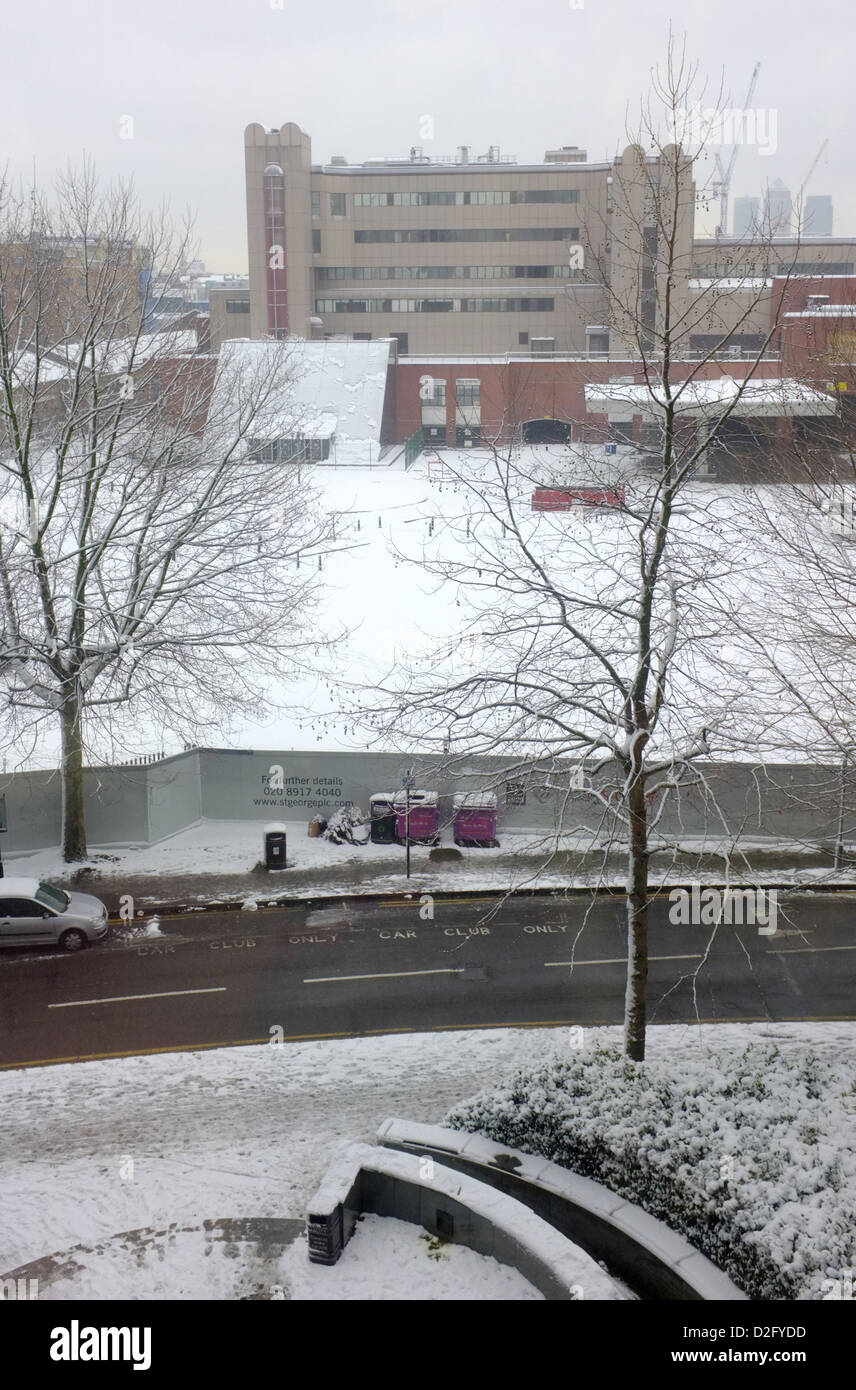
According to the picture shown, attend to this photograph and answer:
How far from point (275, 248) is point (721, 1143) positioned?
259 ft

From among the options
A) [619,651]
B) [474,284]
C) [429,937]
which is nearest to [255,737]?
[429,937]

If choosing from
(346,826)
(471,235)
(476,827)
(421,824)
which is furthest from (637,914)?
(471,235)

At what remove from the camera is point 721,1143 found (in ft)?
28.0

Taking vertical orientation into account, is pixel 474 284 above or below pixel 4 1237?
above

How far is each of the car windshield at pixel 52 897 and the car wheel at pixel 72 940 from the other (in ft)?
1.19

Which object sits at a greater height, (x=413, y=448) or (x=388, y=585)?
(x=413, y=448)

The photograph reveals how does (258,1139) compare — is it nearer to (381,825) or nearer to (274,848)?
(274,848)

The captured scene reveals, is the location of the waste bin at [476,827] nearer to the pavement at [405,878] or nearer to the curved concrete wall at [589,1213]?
the pavement at [405,878]

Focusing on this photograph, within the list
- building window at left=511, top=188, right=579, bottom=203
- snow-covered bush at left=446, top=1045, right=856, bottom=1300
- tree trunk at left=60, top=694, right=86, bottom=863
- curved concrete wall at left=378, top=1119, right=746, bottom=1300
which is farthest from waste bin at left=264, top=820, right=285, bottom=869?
building window at left=511, top=188, right=579, bottom=203

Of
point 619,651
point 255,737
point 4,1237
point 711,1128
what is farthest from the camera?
point 255,737

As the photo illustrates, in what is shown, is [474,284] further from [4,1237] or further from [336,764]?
[4,1237]

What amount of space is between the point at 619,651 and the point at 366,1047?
227 inches

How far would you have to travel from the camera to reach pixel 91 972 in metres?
16.0

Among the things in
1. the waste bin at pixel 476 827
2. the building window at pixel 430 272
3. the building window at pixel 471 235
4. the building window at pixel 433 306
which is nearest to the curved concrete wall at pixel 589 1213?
the waste bin at pixel 476 827
